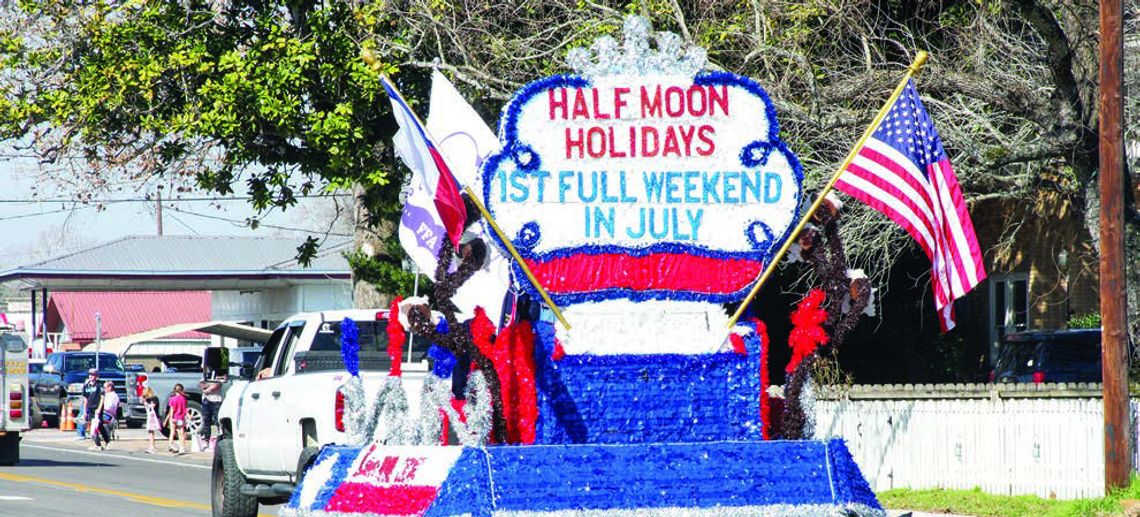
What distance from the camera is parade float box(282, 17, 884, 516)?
Answer: 798cm

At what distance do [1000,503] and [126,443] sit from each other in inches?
873

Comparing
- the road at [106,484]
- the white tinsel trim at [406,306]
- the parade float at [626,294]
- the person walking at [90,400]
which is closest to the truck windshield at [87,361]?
the person walking at [90,400]

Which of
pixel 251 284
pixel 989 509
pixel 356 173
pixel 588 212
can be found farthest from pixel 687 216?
pixel 251 284

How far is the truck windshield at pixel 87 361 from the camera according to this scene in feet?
129

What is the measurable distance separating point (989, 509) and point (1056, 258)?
31.9 ft

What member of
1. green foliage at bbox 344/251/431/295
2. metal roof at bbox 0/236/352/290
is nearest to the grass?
green foliage at bbox 344/251/431/295

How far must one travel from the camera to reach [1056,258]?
79.6 feet

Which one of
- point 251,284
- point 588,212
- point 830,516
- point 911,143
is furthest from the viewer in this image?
point 251,284

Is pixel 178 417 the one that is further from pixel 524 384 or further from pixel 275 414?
pixel 524 384

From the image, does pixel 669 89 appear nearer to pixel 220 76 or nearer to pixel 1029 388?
pixel 1029 388

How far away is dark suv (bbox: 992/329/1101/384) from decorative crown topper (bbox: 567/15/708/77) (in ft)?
41.5

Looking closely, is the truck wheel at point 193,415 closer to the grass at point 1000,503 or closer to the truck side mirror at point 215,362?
the truck side mirror at point 215,362

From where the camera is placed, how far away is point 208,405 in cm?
2894

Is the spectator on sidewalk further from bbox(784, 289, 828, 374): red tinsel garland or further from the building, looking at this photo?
bbox(784, 289, 828, 374): red tinsel garland
